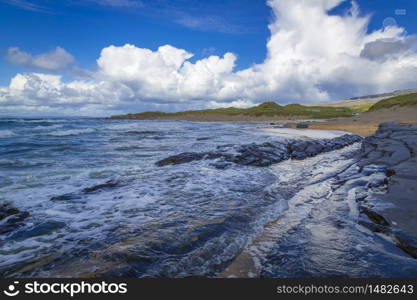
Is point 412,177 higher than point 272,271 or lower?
higher

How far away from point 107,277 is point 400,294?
9.17 ft

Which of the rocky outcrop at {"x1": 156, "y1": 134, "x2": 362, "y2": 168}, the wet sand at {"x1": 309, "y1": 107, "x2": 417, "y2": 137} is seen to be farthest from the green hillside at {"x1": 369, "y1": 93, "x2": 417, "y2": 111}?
the rocky outcrop at {"x1": 156, "y1": 134, "x2": 362, "y2": 168}

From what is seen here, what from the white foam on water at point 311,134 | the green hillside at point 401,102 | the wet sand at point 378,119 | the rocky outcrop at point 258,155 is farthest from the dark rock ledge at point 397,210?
the green hillside at point 401,102

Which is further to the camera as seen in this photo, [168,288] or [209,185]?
[209,185]

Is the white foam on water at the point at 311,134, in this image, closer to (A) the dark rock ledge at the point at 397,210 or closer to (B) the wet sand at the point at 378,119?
(B) the wet sand at the point at 378,119

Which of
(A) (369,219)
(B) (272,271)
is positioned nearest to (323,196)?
(A) (369,219)

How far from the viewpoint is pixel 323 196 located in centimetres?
544

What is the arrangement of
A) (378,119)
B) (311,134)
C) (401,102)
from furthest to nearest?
(401,102) < (378,119) < (311,134)

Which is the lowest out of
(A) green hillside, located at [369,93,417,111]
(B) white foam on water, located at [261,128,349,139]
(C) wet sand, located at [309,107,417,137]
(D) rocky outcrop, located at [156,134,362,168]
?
(D) rocky outcrop, located at [156,134,362,168]

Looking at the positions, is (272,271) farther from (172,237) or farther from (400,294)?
(172,237)

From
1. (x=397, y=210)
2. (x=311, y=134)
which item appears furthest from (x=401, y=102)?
(x=397, y=210)

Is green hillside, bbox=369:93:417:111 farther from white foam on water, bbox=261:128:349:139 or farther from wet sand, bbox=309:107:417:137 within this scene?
white foam on water, bbox=261:128:349:139

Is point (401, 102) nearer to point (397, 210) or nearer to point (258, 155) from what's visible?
point (258, 155)

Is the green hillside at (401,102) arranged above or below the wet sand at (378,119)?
above
